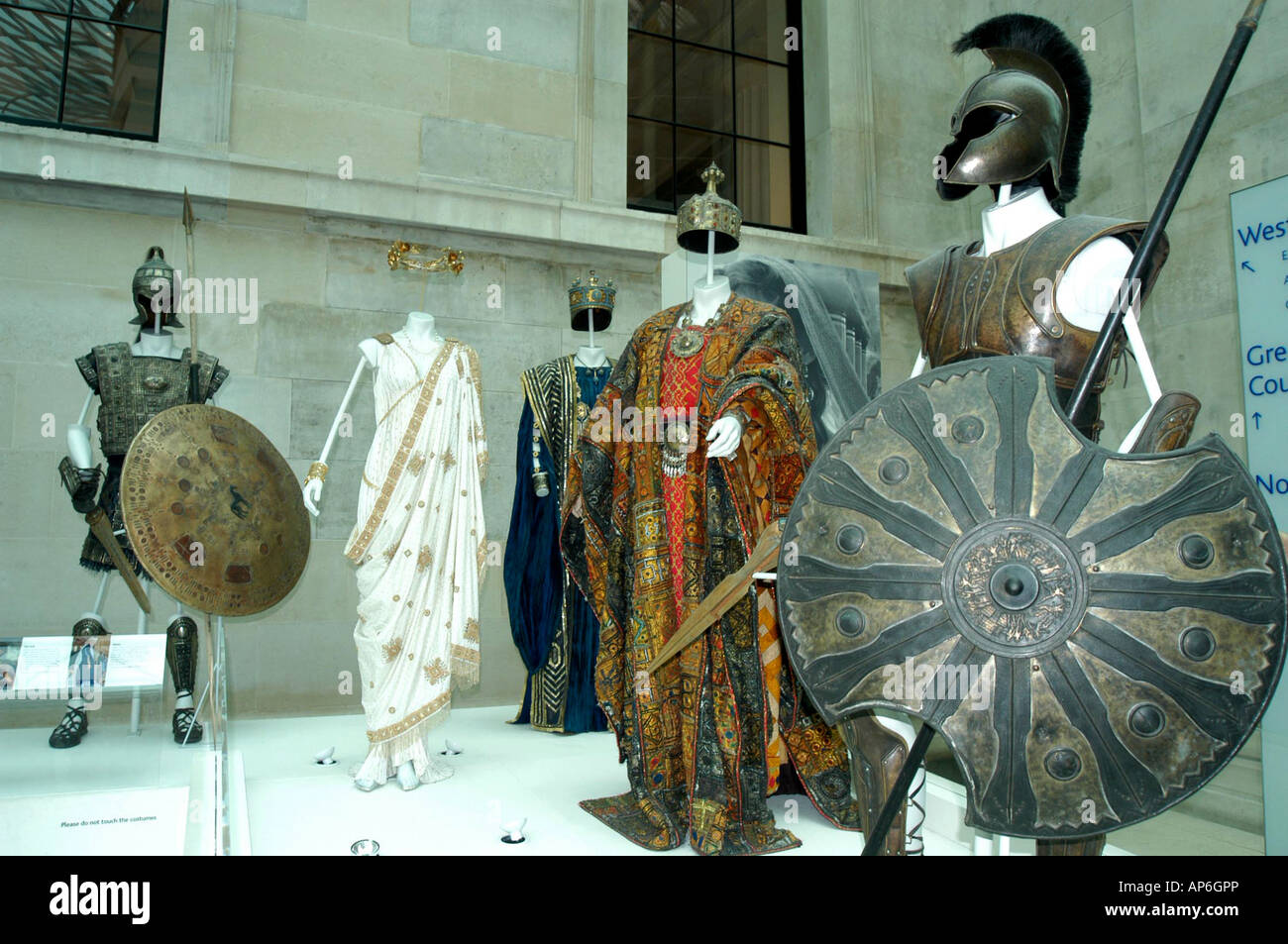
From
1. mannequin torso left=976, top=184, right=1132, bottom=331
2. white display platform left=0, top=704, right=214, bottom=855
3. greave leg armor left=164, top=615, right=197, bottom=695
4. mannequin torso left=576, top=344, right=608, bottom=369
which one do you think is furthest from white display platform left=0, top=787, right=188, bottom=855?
mannequin torso left=576, top=344, right=608, bottom=369

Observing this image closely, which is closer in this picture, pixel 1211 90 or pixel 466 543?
pixel 1211 90

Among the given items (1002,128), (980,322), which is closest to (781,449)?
(980,322)

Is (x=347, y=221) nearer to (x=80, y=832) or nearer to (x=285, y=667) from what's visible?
(x=285, y=667)

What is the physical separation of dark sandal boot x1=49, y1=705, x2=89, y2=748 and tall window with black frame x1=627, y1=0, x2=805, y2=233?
5.34 metres

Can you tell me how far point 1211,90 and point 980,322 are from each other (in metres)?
0.63

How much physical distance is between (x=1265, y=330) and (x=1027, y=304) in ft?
9.47

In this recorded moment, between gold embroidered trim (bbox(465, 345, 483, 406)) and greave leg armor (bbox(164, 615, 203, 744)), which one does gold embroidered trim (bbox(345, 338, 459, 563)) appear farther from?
greave leg armor (bbox(164, 615, 203, 744))

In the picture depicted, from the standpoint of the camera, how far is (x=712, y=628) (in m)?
3.04

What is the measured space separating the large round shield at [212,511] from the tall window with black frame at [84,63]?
3.08 metres

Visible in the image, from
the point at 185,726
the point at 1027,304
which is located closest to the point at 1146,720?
the point at 1027,304

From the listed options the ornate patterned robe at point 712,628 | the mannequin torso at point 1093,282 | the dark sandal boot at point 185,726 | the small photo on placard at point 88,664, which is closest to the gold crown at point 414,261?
the ornate patterned robe at point 712,628

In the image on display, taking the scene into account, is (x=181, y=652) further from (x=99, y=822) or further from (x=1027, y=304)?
(x=1027, y=304)

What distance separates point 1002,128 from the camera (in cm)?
213

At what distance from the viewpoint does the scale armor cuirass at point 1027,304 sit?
1.99 meters
